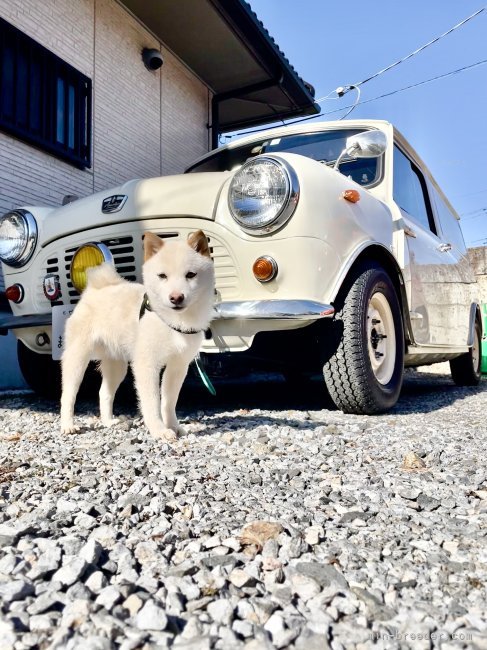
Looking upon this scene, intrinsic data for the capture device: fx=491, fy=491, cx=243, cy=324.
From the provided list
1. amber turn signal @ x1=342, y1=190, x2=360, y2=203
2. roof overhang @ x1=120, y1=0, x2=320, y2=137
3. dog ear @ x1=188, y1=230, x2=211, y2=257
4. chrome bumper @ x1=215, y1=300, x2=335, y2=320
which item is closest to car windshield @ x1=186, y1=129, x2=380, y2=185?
amber turn signal @ x1=342, y1=190, x2=360, y2=203

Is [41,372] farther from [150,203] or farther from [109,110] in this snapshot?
[109,110]

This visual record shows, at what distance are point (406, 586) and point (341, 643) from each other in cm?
21

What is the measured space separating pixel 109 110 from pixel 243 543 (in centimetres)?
619

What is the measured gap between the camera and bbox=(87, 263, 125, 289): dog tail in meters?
2.31

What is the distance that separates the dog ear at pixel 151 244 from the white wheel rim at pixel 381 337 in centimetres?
123

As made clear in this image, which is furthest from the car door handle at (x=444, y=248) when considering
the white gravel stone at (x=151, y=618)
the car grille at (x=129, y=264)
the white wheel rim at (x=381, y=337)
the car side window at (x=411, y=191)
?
the white gravel stone at (x=151, y=618)

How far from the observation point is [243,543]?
105 centimetres

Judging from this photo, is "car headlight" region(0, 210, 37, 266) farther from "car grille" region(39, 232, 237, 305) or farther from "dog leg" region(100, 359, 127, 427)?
"dog leg" region(100, 359, 127, 427)

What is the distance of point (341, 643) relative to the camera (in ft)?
2.40

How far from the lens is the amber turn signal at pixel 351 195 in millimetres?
2557

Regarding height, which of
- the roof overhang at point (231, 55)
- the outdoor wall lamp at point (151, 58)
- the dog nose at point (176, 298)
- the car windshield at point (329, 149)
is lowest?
the dog nose at point (176, 298)

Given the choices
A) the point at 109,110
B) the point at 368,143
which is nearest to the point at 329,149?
the point at 368,143

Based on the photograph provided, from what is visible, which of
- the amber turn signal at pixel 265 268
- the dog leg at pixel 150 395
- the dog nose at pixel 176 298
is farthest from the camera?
the amber turn signal at pixel 265 268

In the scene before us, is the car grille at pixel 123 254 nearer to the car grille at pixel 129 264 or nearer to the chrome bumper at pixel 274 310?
the car grille at pixel 129 264
